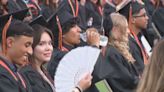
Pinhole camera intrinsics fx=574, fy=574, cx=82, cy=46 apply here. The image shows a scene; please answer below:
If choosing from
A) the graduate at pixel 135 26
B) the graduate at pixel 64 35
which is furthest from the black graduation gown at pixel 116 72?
the graduate at pixel 135 26

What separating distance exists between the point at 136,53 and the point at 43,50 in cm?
198

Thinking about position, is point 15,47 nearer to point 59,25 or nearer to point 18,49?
point 18,49

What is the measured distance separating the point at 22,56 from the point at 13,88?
17.9 inches

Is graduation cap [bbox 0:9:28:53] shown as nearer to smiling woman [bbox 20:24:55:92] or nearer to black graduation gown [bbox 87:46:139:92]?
smiling woman [bbox 20:24:55:92]

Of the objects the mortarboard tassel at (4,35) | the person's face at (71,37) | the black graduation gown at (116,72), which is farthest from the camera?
the person's face at (71,37)

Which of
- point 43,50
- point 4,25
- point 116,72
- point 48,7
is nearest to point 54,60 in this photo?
point 116,72

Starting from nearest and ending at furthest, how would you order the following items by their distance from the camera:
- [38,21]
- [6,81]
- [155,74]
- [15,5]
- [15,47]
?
[155,74]
[6,81]
[15,47]
[38,21]
[15,5]

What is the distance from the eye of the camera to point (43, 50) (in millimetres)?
5312

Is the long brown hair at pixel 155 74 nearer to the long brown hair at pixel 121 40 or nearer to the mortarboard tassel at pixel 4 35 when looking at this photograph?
the mortarboard tassel at pixel 4 35

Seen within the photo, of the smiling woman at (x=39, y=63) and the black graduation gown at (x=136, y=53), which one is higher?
the smiling woman at (x=39, y=63)

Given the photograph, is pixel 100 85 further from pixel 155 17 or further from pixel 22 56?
pixel 155 17

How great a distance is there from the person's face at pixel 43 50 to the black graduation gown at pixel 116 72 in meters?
0.86

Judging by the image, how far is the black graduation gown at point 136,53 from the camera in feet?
22.1

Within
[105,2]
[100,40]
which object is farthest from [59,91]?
[105,2]
